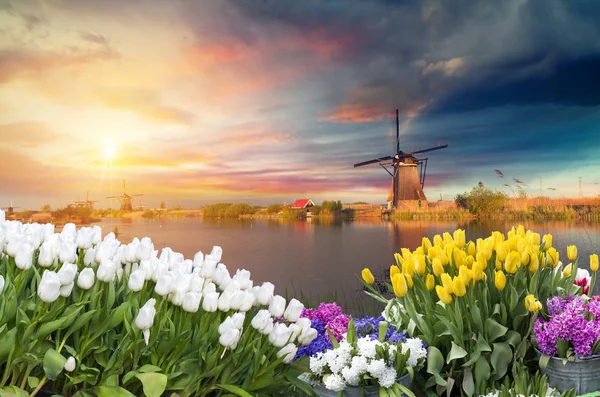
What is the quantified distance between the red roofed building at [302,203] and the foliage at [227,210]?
4758mm

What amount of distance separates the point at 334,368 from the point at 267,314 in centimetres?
48

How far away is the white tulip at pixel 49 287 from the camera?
2.39 metres

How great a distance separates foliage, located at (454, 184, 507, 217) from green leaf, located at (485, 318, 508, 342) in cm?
2521

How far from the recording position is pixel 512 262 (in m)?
3.19

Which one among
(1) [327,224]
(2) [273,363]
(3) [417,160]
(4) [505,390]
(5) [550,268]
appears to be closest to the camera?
(4) [505,390]

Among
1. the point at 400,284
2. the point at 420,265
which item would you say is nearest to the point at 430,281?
the point at 420,265

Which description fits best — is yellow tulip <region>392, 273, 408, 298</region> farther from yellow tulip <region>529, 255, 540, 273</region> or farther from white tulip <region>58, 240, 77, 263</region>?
white tulip <region>58, 240, 77, 263</region>

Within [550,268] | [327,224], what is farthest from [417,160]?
[550,268]

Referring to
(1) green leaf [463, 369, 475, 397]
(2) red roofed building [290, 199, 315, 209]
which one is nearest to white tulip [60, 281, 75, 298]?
(1) green leaf [463, 369, 475, 397]

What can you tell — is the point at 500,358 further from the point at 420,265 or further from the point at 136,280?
the point at 136,280

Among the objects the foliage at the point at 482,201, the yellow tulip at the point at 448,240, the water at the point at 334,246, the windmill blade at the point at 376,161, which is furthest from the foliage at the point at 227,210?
the yellow tulip at the point at 448,240

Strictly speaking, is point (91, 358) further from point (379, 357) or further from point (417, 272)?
point (417, 272)

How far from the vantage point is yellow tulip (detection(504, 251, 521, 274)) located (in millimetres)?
3167

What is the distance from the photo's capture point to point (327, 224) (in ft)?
133
